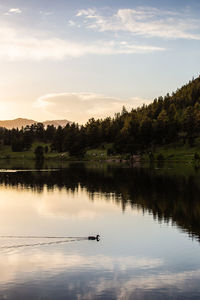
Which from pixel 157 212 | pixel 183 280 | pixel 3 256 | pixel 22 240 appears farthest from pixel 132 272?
pixel 157 212

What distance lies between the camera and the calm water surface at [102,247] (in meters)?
30.5

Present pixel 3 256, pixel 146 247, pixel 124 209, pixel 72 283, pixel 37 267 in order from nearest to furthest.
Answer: pixel 72 283 → pixel 37 267 → pixel 3 256 → pixel 146 247 → pixel 124 209

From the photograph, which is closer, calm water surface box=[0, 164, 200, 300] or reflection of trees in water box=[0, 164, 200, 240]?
calm water surface box=[0, 164, 200, 300]

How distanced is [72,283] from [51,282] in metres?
1.72

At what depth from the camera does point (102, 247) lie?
142 feet

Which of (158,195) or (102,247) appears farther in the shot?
(158,195)

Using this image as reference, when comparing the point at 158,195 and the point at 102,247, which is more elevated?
the point at 158,195

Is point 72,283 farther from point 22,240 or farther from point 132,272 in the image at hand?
point 22,240

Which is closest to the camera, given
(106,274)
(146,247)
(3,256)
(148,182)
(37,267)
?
(106,274)

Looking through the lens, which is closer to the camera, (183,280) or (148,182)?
(183,280)

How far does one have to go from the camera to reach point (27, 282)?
31703mm

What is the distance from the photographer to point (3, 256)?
39719 millimetres

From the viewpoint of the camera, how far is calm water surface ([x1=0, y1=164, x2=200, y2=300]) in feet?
99.9

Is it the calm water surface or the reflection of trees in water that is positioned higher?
the reflection of trees in water
